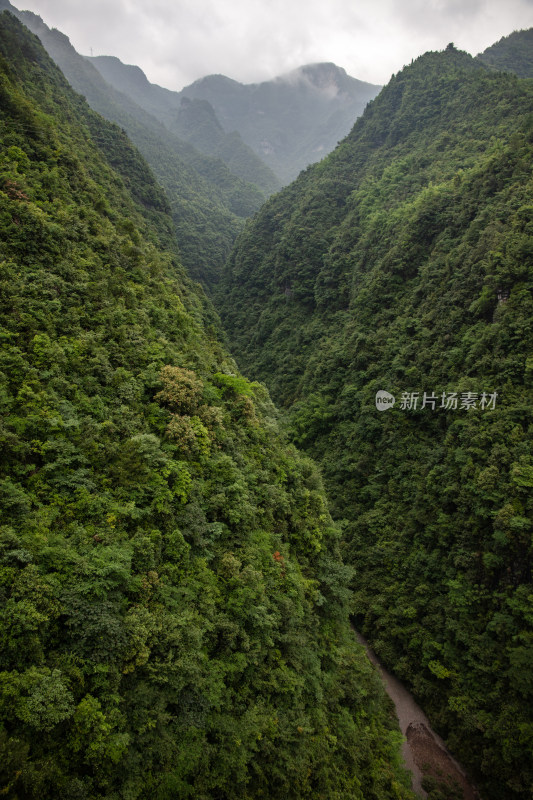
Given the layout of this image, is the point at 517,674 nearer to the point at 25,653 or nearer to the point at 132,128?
the point at 25,653

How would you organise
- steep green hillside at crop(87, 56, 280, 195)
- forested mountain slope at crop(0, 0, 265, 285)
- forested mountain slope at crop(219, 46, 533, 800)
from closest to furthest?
forested mountain slope at crop(219, 46, 533, 800)
forested mountain slope at crop(0, 0, 265, 285)
steep green hillside at crop(87, 56, 280, 195)

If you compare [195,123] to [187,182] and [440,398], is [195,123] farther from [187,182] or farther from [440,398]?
[440,398]

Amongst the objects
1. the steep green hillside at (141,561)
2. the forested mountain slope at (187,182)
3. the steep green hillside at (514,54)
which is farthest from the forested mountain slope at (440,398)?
the steep green hillside at (514,54)

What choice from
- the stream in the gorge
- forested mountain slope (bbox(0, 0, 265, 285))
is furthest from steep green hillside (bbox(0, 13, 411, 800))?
forested mountain slope (bbox(0, 0, 265, 285))

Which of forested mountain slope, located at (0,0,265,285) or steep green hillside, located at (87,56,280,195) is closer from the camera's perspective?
forested mountain slope, located at (0,0,265,285)

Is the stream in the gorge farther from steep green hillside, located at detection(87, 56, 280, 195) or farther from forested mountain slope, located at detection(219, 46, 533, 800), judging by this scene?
steep green hillside, located at detection(87, 56, 280, 195)

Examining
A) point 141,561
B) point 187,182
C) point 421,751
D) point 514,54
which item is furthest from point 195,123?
point 421,751

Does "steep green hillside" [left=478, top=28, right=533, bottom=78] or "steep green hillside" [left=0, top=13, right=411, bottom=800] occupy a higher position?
"steep green hillside" [left=478, top=28, right=533, bottom=78]

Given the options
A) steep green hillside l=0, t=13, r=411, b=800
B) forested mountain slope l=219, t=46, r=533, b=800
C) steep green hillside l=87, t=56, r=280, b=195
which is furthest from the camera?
steep green hillside l=87, t=56, r=280, b=195
